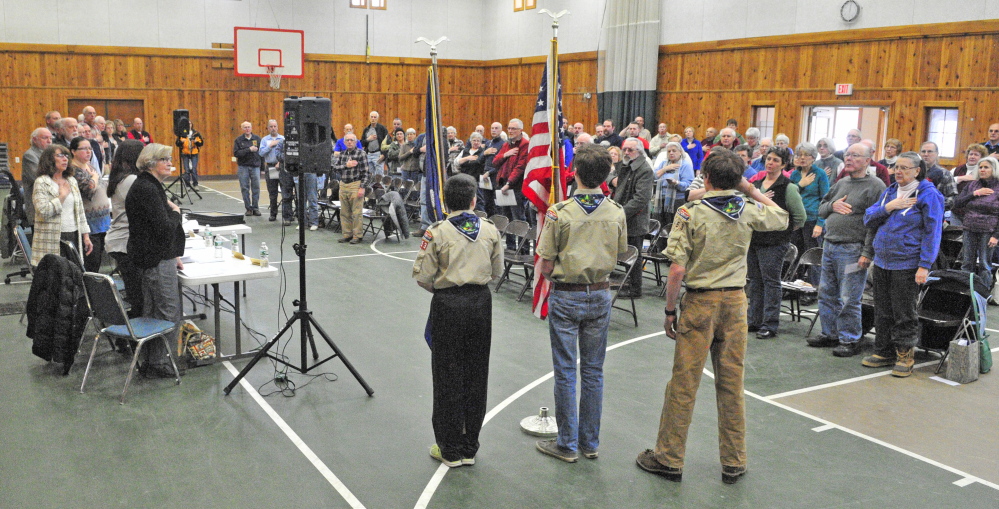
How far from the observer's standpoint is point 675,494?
4215mm

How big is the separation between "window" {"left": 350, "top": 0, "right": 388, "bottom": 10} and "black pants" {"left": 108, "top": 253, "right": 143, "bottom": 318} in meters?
18.3

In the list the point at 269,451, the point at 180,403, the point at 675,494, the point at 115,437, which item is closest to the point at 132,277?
the point at 180,403

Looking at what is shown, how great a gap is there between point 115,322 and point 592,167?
11.7ft

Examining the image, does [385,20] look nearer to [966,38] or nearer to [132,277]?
[966,38]

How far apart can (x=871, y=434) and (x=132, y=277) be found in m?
5.27

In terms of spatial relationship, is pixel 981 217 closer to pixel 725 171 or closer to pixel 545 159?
pixel 545 159

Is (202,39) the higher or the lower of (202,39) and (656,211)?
the higher

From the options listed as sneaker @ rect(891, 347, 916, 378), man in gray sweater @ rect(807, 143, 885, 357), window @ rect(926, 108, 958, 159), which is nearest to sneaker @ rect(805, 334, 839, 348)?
man in gray sweater @ rect(807, 143, 885, 357)

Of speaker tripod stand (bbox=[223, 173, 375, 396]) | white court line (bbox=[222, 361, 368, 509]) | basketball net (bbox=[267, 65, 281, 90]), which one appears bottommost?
white court line (bbox=[222, 361, 368, 509])

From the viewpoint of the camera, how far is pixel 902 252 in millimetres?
6191

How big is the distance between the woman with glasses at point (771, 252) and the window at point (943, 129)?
7871 mm

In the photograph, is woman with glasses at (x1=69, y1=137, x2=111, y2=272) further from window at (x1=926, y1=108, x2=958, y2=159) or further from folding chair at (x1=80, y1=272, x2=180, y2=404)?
window at (x1=926, y1=108, x2=958, y2=159)

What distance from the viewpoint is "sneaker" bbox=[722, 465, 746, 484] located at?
171 inches

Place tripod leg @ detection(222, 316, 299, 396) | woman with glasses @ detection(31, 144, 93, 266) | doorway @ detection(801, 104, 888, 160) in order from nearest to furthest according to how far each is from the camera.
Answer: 1. tripod leg @ detection(222, 316, 299, 396)
2. woman with glasses @ detection(31, 144, 93, 266)
3. doorway @ detection(801, 104, 888, 160)
